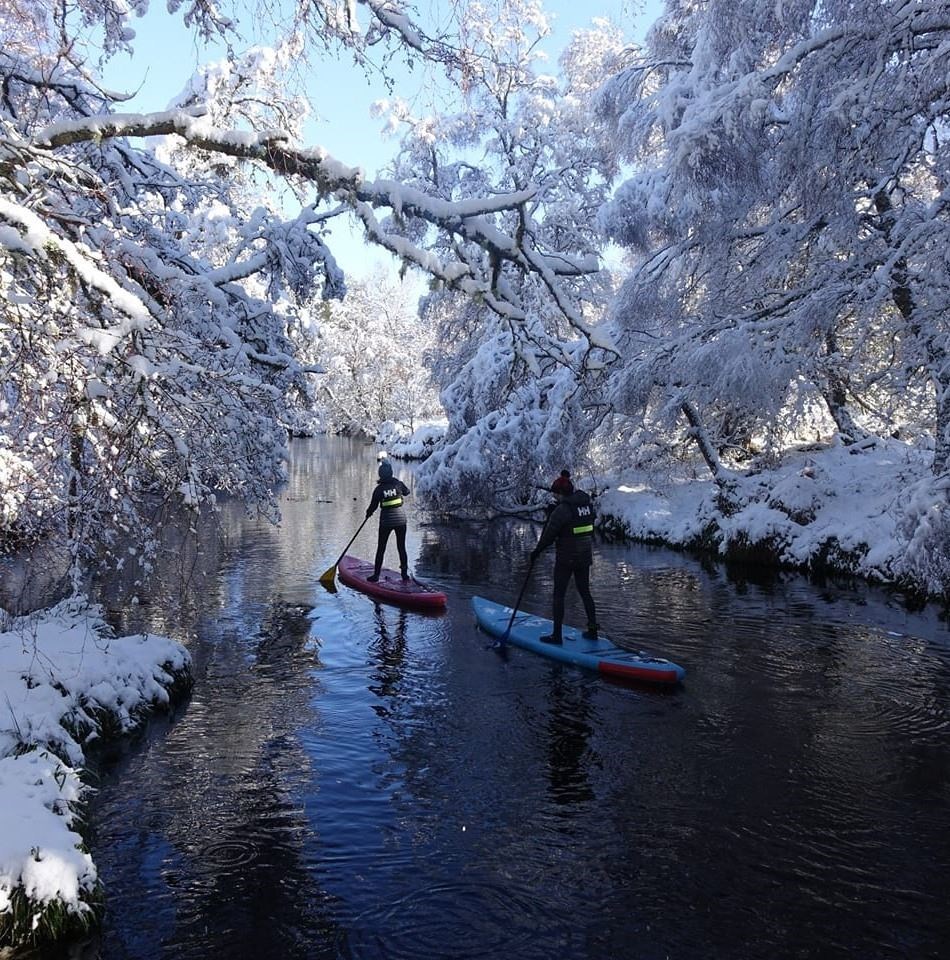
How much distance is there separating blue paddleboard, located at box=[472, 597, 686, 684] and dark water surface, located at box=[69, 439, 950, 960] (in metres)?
0.19

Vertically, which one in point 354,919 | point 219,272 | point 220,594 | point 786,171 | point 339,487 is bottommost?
point 354,919

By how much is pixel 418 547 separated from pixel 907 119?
39.6 feet

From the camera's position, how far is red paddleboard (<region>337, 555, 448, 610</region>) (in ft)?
40.1

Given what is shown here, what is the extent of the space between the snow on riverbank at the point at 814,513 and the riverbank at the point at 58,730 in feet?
31.2

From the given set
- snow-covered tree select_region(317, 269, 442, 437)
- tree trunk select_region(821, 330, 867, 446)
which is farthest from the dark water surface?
snow-covered tree select_region(317, 269, 442, 437)

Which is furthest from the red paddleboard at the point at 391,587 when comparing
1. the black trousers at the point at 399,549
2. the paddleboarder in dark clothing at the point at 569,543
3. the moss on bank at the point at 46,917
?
the moss on bank at the point at 46,917

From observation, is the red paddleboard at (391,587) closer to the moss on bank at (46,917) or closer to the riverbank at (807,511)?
the riverbank at (807,511)

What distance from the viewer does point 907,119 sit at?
10.2 metres

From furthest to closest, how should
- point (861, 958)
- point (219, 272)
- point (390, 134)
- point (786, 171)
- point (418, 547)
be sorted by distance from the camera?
point (390, 134) → point (418, 547) → point (786, 171) → point (219, 272) → point (861, 958)

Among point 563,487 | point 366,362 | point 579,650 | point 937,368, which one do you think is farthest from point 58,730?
point 366,362

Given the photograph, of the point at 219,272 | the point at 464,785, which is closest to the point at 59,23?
the point at 219,272

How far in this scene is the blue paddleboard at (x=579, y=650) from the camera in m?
8.71

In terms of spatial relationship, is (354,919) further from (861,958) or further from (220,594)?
(220,594)

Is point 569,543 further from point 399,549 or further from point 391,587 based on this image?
point 399,549
